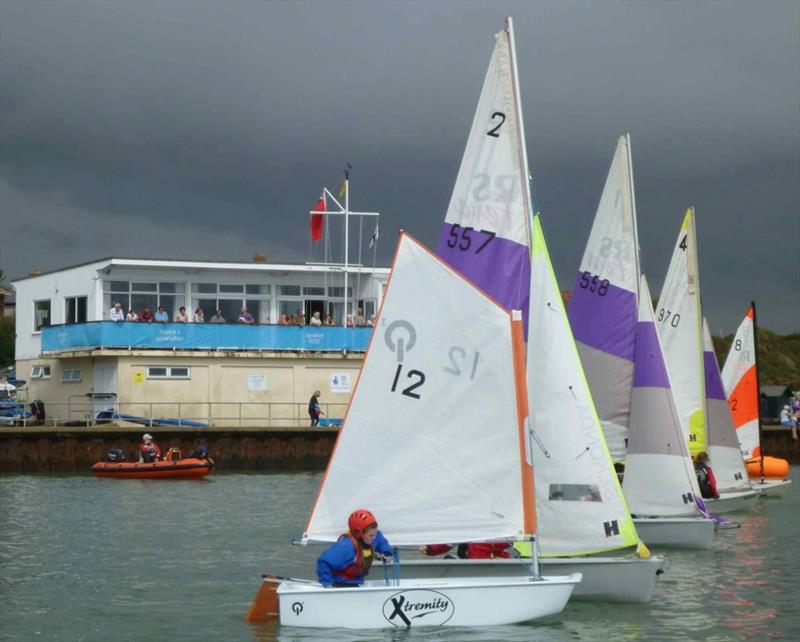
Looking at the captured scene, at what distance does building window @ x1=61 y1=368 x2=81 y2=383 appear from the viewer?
6456 centimetres

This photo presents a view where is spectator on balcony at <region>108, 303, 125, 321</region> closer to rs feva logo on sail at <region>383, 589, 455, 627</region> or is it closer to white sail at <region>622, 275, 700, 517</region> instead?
white sail at <region>622, 275, 700, 517</region>

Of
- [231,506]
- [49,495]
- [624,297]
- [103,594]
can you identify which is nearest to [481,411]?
[103,594]

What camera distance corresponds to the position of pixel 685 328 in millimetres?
35688

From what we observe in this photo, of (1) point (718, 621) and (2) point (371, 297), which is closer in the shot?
(1) point (718, 621)

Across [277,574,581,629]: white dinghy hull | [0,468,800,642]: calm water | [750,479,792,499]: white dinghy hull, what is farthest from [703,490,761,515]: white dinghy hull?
[277,574,581,629]: white dinghy hull

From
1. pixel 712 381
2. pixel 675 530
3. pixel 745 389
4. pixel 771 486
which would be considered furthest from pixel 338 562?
pixel 745 389

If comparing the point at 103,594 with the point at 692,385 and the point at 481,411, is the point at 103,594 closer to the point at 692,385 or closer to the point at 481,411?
the point at 481,411

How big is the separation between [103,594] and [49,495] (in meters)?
20.2

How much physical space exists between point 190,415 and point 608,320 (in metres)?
34.3

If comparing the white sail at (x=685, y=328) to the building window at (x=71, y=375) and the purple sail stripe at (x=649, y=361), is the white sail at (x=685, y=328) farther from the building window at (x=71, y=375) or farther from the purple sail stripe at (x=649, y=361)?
the building window at (x=71, y=375)

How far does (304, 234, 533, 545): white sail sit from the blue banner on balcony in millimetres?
43836

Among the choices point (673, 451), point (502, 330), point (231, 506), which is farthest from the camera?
point (231, 506)

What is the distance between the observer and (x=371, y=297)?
68.1 meters

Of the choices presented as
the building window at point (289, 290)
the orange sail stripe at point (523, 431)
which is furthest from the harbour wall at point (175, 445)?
the orange sail stripe at point (523, 431)
